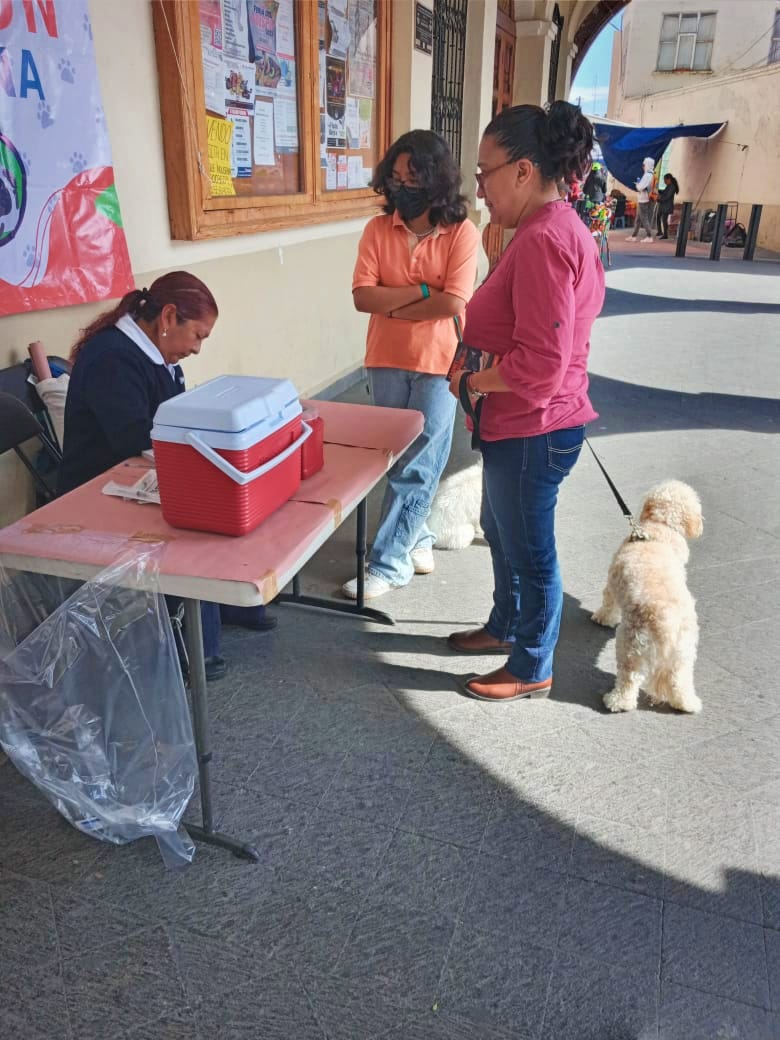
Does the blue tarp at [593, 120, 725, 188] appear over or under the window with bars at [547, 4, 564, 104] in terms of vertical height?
under

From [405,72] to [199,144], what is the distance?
3123mm

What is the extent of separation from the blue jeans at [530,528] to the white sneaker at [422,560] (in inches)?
32.1

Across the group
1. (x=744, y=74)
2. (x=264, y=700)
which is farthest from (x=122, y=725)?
(x=744, y=74)

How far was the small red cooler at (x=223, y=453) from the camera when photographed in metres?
1.63

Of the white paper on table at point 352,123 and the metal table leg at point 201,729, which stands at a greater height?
the white paper on table at point 352,123

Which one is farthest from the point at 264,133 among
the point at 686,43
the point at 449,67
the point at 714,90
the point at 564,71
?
the point at 686,43

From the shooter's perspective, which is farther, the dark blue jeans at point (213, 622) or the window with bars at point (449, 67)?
the window with bars at point (449, 67)

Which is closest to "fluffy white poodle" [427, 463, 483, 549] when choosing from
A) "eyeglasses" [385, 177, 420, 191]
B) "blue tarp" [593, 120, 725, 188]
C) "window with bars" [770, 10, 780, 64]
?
"eyeglasses" [385, 177, 420, 191]

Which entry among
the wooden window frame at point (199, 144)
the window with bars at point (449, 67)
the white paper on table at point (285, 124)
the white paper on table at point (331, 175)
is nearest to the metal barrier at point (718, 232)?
the window with bars at point (449, 67)

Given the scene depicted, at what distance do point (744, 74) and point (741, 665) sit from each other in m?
21.1

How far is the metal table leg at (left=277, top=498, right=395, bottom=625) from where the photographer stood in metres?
3.01

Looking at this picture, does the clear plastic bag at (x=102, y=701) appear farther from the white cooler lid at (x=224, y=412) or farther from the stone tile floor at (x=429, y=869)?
the white cooler lid at (x=224, y=412)

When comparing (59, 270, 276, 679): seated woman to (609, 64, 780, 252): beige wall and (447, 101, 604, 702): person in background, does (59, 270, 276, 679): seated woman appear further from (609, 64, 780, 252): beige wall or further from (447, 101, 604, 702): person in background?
(609, 64, 780, 252): beige wall

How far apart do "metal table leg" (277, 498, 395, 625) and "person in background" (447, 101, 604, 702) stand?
0.68 m
